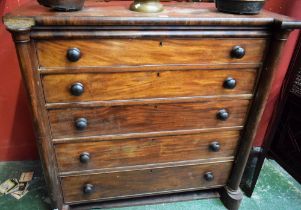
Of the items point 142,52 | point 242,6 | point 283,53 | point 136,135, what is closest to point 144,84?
point 142,52

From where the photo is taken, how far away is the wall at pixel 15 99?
4.89 feet

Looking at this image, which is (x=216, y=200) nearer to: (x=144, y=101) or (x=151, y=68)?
(x=144, y=101)

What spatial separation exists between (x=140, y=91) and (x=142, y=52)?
0.60 feet

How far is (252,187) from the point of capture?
1651mm

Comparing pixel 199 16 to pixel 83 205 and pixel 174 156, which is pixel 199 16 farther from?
pixel 83 205

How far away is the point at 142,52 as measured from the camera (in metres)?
1.04

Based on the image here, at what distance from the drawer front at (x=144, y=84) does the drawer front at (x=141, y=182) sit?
0.48 metres

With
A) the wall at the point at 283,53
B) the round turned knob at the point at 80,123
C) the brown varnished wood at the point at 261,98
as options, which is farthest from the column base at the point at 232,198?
the round turned knob at the point at 80,123

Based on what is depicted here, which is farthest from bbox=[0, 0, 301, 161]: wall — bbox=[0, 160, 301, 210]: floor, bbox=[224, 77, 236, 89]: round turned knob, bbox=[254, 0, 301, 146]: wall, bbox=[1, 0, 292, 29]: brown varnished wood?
bbox=[224, 77, 236, 89]: round turned knob

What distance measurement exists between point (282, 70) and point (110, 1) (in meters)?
1.28

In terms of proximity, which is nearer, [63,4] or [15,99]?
[63,4]

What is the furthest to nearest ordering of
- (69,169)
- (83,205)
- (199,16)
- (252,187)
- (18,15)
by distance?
(252,187)
(83,205)
(69,169)
(199,16)
(18,15)

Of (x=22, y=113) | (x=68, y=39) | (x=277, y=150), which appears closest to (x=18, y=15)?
(x=68, y=39)

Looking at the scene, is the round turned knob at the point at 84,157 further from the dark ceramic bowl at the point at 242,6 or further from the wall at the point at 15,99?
the dark ceramic bowl at the point at 242,6
